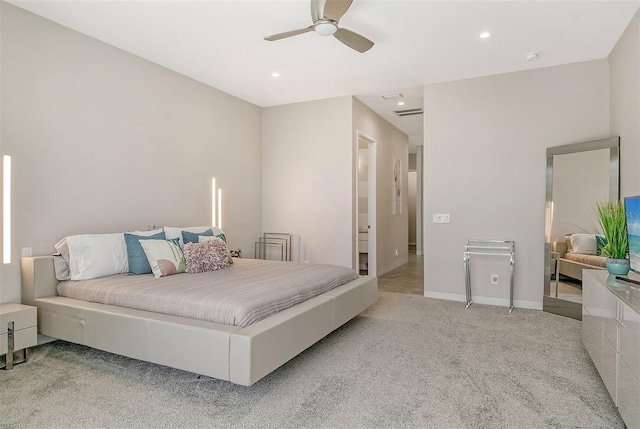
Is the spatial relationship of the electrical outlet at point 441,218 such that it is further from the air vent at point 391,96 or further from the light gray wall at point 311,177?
the air vent at point 391,96

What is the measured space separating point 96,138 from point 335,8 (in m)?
2.57

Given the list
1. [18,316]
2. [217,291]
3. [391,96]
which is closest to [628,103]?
[391,96]

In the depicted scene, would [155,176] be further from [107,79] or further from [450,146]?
[450,146]

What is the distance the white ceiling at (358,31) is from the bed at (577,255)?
193cm

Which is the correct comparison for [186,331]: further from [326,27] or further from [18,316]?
[326,27]

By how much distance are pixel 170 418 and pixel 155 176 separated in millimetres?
2834

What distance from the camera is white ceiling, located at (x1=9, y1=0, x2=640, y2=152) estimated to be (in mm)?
3023

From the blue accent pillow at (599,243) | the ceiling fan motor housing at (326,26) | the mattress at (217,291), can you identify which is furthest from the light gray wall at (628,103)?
the mattress at (217,291)

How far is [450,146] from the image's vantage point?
15.7ft

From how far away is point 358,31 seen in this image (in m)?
3.44

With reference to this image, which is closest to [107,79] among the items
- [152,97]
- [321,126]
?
[152,97]

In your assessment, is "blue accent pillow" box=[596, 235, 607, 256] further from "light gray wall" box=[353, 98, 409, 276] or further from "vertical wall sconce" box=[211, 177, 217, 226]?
"vertical wall sconce" box=[211, 177, 217, 226]

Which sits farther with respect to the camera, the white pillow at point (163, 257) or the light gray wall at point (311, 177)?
the light gray wall at point (311, 177)

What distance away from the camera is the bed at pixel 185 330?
2162 mm
